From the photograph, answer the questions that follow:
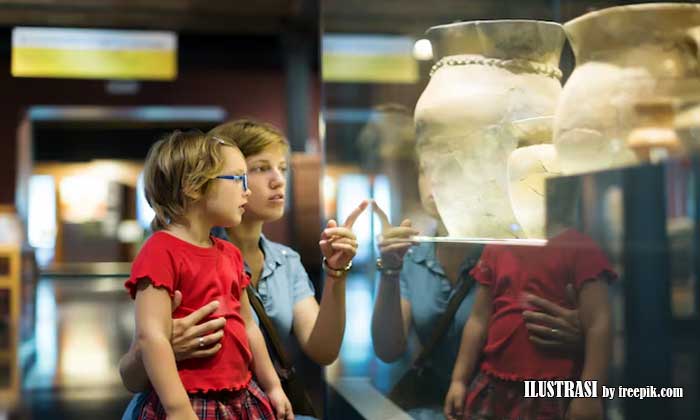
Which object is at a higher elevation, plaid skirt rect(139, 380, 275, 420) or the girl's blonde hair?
the girl's blonde hair

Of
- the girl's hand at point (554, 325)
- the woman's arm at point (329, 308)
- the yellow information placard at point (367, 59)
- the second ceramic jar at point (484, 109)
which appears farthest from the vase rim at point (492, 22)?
the girl's hand at point (554, 325)

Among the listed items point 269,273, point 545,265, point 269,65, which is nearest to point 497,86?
point 545,265

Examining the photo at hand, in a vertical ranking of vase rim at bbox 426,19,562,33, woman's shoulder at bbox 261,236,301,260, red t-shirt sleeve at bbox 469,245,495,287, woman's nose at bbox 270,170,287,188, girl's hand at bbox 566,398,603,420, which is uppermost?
vase rim at bbox 426,19,562,33

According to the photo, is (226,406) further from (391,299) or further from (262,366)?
(391,299)

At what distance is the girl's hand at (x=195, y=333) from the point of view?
141cm

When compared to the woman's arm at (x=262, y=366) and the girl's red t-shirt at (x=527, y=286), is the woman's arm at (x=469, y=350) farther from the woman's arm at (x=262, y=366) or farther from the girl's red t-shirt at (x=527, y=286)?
the woman's arm at (x=262, y=366)

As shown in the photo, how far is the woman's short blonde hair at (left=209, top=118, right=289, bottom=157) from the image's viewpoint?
167cm

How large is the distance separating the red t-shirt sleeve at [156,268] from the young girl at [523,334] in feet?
1.81

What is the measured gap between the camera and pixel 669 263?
1091 mm

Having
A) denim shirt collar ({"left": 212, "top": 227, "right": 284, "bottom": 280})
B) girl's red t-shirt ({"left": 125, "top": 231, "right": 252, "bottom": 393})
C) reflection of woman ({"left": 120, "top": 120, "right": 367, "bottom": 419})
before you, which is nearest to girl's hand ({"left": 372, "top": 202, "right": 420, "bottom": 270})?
reflection of woman ({"left": 120, "top": 120, "right": 367, "bottom": 419})

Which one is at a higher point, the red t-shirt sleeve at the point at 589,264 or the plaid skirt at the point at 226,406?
the red t-shirt sleeve at the point at 589,264

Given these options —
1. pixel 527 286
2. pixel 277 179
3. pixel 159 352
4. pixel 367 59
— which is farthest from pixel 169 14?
pixel 527 286

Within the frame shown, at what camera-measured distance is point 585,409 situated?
4.29ft

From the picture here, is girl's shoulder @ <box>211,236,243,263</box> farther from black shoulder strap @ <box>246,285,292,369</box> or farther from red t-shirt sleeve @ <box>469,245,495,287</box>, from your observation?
red t-shirt sleeve @ <box>469,245,495,287</box>
